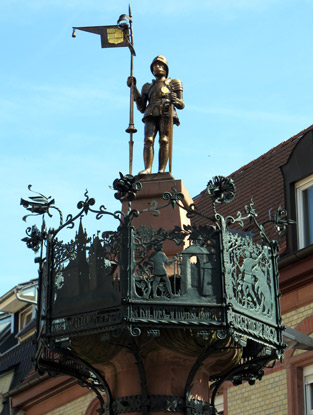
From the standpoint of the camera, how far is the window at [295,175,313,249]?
1856cm

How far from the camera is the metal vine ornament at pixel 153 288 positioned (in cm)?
991

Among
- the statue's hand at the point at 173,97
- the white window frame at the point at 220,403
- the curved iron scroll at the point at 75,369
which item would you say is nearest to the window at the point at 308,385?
the white window frame at the point at 220,403

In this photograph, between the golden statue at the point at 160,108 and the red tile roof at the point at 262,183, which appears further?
the red tile roof at the point at 262,183

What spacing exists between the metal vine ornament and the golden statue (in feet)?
3.10

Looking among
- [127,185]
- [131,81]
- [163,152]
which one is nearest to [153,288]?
[127,185]

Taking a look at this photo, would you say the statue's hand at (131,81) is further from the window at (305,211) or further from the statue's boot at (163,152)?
the window at (305,211)

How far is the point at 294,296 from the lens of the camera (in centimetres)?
1798

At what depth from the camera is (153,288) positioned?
9.97 meters

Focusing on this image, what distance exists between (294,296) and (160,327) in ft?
27.7

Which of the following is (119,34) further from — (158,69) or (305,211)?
(305,211)

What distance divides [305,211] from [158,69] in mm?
7768

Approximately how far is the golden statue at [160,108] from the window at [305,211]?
23.7ft

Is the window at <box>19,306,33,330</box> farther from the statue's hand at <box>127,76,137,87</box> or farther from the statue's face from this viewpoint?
the statue's face

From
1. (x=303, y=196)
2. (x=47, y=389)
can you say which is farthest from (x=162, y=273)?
(x=47, y=389)
